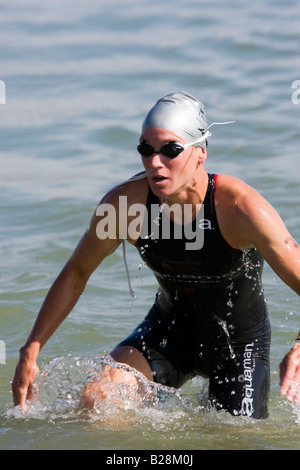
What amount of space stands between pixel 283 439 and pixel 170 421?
646 mm

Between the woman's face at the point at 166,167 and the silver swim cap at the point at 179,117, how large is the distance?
0.03 metres

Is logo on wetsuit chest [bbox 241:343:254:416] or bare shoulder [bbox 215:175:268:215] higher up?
bare shoulder [bbox 215:175:268:215]

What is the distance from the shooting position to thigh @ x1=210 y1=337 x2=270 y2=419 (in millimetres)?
4820

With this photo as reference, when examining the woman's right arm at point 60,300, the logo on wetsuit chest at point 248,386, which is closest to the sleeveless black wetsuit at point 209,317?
the logo on wetsuit chest at point 248,386

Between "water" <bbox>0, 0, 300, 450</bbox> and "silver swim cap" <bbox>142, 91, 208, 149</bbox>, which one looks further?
"water" <bbox>0, 0, 300, 450</bbox>

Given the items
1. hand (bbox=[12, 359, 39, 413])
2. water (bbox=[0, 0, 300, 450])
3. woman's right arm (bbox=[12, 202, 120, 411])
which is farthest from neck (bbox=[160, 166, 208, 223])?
hand (bbox=[12, 359, 39, 413])

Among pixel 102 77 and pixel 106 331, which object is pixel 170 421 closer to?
pixel 106 331

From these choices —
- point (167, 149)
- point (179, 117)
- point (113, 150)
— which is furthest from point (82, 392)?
point (113, 150)

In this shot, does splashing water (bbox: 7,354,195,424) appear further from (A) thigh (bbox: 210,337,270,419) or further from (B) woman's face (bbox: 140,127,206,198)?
(B) woman's face (bbox: 140,127,206,198)

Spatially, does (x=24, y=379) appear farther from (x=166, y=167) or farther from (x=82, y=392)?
(x=166, y=167)

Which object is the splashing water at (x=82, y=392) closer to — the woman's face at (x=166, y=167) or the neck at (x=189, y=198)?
the neck at (x=189, y=198)

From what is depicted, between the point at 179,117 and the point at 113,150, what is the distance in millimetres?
7009

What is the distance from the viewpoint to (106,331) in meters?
6.79

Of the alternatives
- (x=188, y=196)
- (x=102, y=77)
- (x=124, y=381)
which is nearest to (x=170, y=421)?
(x=124, y=381)
